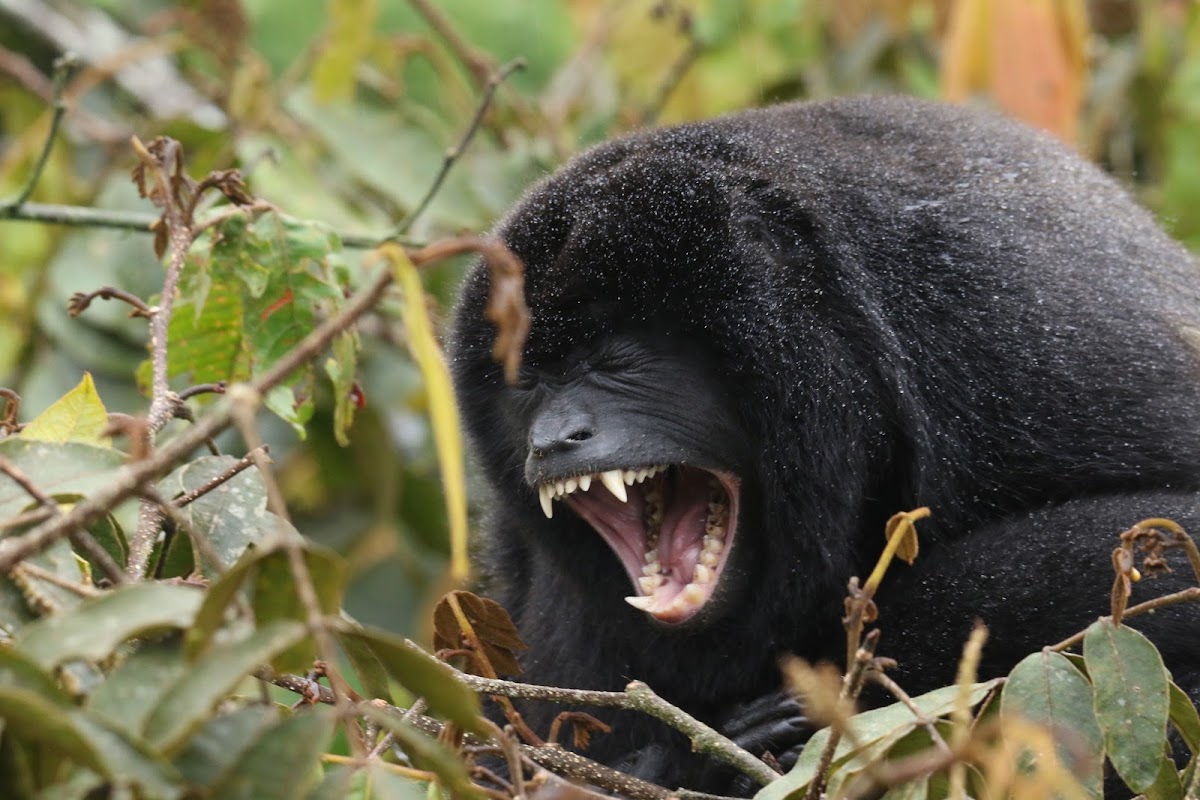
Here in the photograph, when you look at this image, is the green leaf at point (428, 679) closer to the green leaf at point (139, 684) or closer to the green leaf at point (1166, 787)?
the green leaf at point (139, 684)

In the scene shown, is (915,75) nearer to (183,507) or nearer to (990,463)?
(990,463)

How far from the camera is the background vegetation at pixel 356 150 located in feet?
8.38

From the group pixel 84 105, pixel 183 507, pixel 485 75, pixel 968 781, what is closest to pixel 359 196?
pixel 485 75

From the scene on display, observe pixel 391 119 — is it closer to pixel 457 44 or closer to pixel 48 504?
pixel 457 44

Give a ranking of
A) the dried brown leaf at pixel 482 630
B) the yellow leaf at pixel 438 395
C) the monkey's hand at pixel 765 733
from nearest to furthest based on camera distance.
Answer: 1. the yellow leaf at pixel 438 395
2. the dried brown leaf at pixel 482 630
3. the monkey's hand at pixel 765 733

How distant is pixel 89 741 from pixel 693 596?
158 cm

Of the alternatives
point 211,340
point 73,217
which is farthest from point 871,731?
point 73,217

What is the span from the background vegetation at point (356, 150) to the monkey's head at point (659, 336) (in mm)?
327

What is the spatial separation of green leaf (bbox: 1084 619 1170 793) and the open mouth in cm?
104

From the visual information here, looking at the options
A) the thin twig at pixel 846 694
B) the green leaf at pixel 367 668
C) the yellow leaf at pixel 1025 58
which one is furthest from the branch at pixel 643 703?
the yellow leaf at pixel 1025 58

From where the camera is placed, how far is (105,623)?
1205 millimetres

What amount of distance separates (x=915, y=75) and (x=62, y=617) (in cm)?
519

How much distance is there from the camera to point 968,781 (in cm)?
174

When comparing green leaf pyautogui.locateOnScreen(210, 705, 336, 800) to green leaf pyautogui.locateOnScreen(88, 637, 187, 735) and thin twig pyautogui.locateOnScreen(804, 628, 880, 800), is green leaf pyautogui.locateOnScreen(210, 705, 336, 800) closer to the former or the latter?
green leaf pyautogui.locateOnScreen(88, 637, 187, 735)
